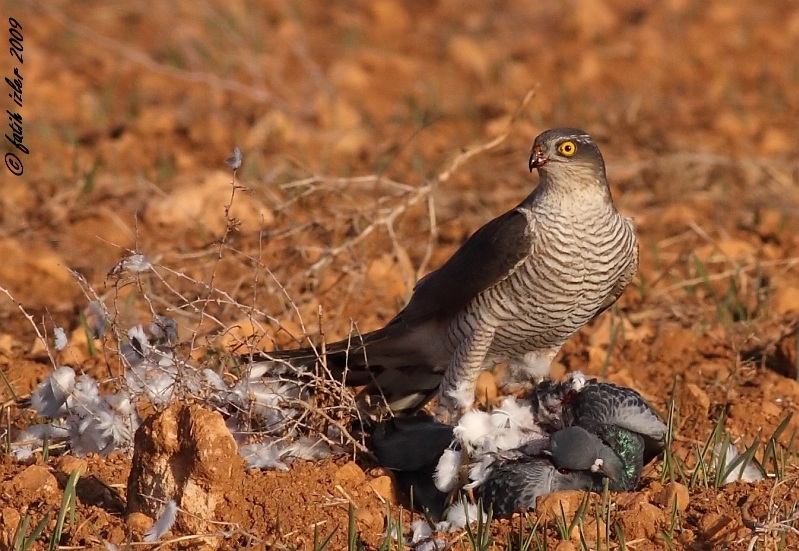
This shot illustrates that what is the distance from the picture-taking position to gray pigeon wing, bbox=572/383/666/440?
4426 mm

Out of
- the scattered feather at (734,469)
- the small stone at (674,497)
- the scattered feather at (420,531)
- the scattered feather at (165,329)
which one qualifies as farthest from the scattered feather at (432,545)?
the scattered feather at (165,329)

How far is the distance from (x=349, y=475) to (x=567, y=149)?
1.42 metres

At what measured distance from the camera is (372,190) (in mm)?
8008

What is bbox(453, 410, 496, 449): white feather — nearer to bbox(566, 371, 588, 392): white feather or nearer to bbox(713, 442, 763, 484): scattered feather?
bbox(566, 371, 588, 392): white feather

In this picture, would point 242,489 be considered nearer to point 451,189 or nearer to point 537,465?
point 537,465

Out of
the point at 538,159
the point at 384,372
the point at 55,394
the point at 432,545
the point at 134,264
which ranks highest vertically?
the point at 538,159

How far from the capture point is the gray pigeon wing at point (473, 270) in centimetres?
475

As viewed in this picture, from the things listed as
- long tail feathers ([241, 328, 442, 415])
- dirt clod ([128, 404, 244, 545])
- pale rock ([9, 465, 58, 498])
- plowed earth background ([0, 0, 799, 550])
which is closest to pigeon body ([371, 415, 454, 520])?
plowed earth background ([0, 0, 799, 550])

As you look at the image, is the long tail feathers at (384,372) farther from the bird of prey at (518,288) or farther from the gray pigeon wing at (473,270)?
the gray pigeon wing at (473,270)

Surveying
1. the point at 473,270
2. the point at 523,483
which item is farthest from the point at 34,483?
the point at 473,270

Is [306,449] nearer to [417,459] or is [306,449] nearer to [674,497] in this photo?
[417,459]

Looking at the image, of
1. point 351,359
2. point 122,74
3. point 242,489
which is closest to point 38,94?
point 122,74

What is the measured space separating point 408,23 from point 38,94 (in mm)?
3631

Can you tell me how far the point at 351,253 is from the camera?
642 cm
